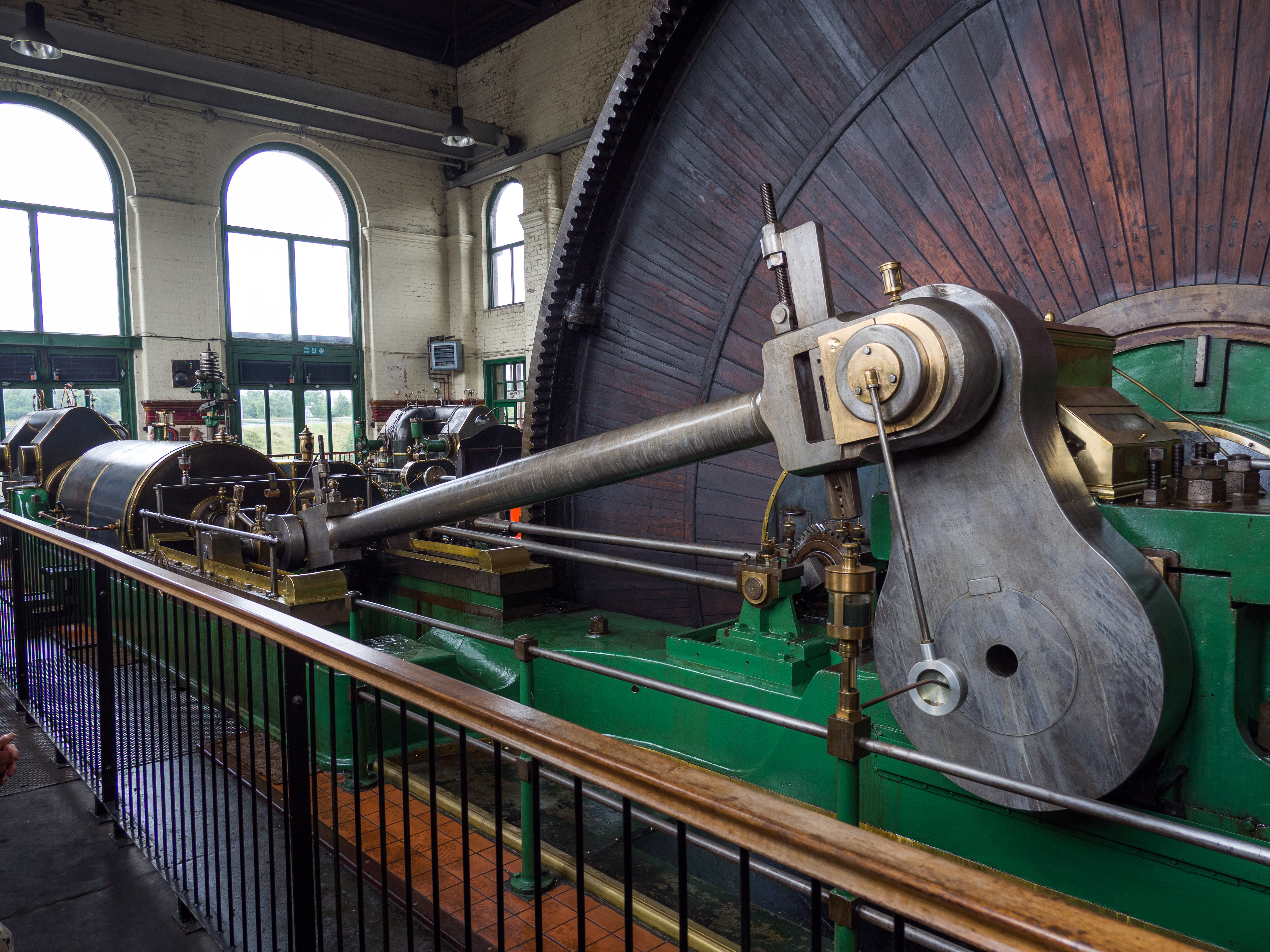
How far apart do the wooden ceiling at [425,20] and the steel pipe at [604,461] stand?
12.3 metres

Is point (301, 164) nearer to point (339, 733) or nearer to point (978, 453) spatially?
point (339, 733)

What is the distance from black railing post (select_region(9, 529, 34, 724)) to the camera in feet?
11.7

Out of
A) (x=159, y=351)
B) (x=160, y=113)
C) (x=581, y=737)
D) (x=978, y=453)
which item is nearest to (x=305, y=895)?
(x=581, y=737)

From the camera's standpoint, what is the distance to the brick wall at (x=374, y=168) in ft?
39.5

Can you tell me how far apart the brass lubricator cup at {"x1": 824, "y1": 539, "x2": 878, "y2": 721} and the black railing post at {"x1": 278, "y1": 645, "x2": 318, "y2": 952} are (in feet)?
3.44

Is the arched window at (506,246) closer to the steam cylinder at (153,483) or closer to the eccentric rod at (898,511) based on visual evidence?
the steam cylinder at (153,483)

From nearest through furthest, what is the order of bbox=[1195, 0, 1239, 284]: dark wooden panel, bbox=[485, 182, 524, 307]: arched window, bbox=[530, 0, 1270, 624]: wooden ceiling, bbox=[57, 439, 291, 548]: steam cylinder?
bbox=[1195, 0, 1239, 284]: dark wooden panel
bbox=[530, 0, 1270, 624]: wooden ceiling
bbox=[57, 439, 291, 548]: steam cylinder
bbox=[485, 182, 524, 307]: arched window

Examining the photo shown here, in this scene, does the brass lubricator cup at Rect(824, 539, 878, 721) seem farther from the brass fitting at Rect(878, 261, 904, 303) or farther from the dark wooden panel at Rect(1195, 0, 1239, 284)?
the dark wooden panel at Rect(1195, 0, 1239, 284)

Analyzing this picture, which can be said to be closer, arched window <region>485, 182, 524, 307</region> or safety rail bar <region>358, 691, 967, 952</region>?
safety rail bar <region>358, 691, 967, 952</region>

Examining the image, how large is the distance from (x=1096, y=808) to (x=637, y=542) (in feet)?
6.22

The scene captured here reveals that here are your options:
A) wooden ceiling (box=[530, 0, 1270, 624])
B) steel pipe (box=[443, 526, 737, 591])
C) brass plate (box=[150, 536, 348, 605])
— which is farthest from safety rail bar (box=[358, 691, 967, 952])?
wooden ceiling (box=[530, 0, 1270, 624])

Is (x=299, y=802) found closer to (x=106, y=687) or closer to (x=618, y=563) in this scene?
(x=106, y=687)

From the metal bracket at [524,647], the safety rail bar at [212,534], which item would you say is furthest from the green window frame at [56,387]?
the metal bracket at [524,647]

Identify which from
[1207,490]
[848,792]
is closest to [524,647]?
[848,792]
